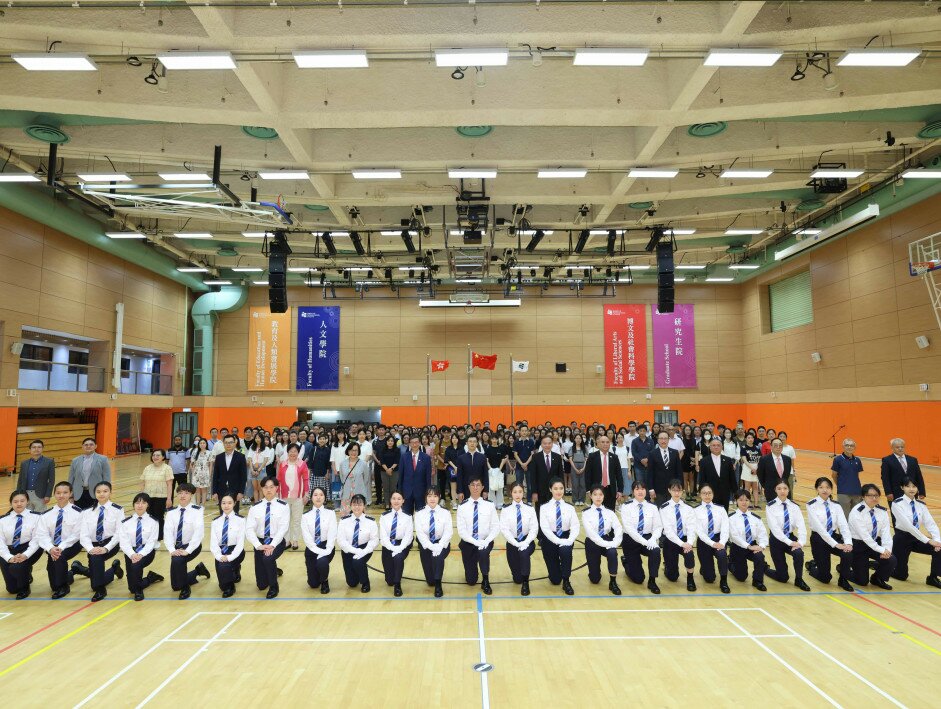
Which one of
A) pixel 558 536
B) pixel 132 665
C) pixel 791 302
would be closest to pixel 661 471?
pixel 558 536

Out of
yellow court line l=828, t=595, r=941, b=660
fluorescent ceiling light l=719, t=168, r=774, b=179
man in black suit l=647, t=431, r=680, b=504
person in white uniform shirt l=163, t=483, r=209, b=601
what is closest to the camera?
yellow court line l=828, t=595, r=941, b=660

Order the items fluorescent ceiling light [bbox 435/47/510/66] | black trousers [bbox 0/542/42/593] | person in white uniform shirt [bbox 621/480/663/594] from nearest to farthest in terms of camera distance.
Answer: black trousers [bbox 0/542/42/593] < person in white uniform shirt [bbox 621/480/663/594] < fluorescent ceiling light [bbox 435/47/510/66]

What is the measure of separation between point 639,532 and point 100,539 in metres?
7.48

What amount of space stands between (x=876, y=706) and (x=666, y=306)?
14449 millimetres

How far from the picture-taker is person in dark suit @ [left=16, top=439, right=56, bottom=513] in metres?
9.50

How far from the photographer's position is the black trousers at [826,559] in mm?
8094

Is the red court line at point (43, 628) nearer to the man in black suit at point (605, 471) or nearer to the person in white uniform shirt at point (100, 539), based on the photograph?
the person in white uniform shirt at point (100, 539)

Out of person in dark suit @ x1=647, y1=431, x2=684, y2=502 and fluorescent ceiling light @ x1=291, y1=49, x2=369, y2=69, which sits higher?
fluorescent ceiling light @ x1=291, y1=49, x2=369, y2=69

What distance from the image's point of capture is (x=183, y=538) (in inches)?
315

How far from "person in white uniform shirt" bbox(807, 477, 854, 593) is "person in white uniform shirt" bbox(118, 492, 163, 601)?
29.5 ft

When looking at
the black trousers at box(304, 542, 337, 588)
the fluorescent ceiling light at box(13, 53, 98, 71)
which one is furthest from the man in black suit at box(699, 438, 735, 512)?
the fluorescent ceiling light at box(13, 53, 98, 71)

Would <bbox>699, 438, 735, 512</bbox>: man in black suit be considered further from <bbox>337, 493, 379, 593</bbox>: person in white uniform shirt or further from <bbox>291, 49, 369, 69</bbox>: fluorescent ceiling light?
<bbox>291, 49, 369, 69</bbox>: fluorescent ceiling light

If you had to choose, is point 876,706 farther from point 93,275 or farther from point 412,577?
point 93,275

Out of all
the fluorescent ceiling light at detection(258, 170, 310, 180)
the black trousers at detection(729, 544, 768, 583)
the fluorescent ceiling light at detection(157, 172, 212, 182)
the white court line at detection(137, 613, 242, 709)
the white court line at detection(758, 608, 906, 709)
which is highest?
the fluorescent ceiling light at detection(258, 170, 310, 180)
